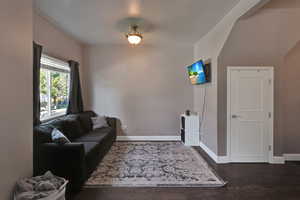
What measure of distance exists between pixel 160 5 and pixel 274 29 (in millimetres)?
2018

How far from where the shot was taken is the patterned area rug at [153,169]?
294 cm

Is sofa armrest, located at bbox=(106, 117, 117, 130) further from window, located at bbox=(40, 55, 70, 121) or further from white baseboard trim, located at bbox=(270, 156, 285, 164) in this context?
white baseboard trim, located at bbox=(270, 156, 285, 164)

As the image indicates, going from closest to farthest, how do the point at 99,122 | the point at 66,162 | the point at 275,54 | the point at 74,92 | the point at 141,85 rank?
the point at 66,162
the point at 275,54
the point at 74,92
the point at 99,122
the point at 141,85

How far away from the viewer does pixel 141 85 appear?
18.2 feet

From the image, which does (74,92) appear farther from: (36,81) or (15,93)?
(15,93)

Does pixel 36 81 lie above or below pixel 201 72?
below

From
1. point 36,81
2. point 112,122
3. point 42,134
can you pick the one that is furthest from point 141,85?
point 42,134

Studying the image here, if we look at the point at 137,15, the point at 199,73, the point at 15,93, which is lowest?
the point at 15,93

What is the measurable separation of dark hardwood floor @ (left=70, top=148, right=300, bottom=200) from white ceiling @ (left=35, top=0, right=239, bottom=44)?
8.97 ft

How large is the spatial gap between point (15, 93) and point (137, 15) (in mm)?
2390

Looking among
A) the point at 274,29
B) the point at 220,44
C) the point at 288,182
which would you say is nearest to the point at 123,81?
the point at 220,44

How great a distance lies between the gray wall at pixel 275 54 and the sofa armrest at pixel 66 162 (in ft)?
8.67

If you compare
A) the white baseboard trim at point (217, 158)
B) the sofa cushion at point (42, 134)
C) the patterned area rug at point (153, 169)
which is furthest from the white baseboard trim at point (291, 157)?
the sofa cushion at point (42, 134)

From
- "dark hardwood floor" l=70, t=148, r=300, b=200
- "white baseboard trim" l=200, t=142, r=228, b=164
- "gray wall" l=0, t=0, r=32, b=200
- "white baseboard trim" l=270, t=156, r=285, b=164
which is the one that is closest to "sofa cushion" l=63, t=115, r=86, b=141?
"dark hardwood floor" l=70, t=148, r=300, b=200
